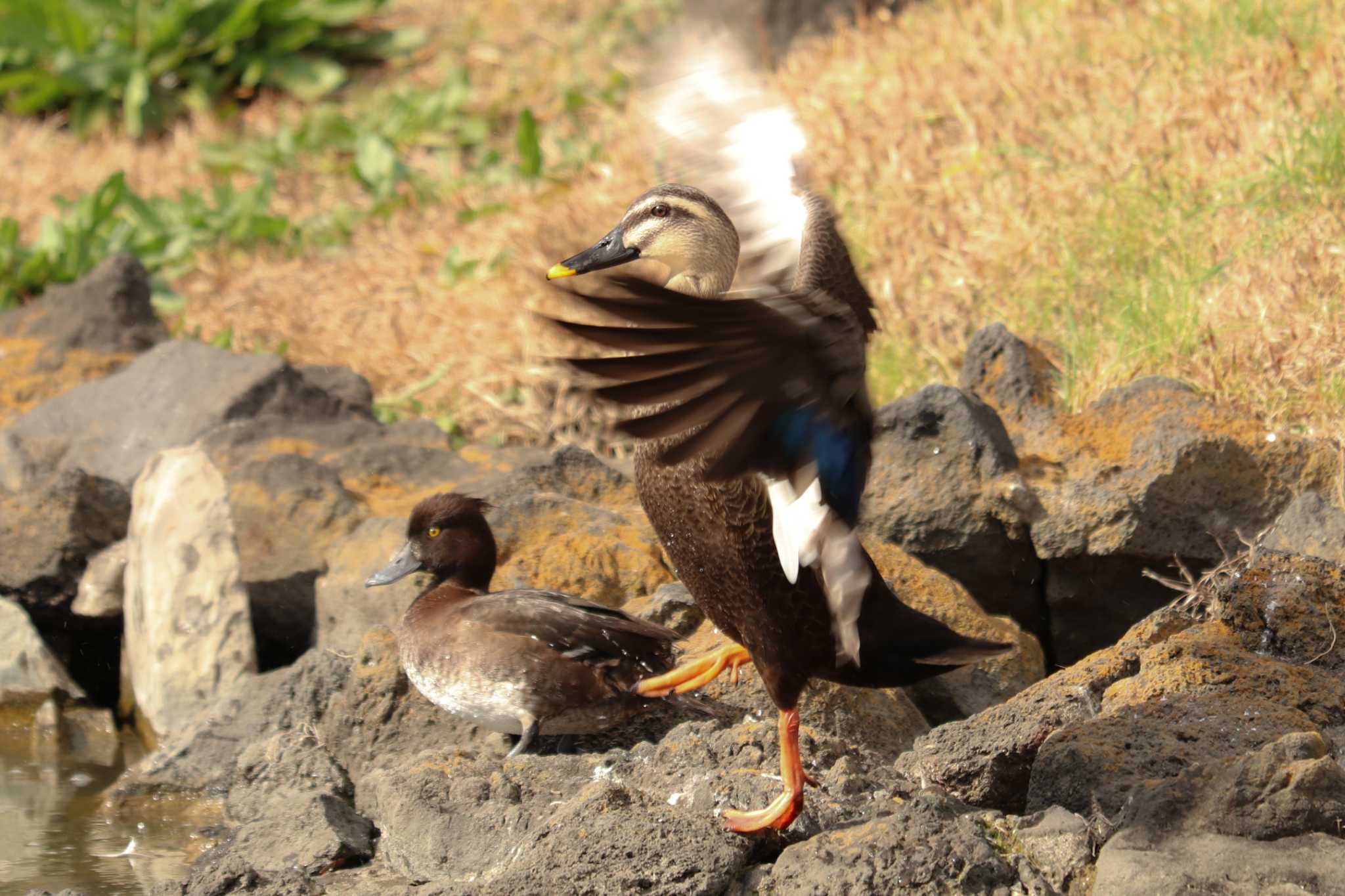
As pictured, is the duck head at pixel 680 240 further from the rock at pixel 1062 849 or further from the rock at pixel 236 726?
the rock at pixel 236 726

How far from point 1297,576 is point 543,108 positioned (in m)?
7.53

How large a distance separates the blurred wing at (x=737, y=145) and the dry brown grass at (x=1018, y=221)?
1557mm

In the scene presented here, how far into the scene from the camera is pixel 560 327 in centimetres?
256

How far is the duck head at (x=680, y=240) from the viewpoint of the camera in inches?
150

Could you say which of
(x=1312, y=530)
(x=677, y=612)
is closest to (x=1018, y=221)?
(x=1312, y=530)

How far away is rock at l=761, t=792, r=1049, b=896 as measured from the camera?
300 cm

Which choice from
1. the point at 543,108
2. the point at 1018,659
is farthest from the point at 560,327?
the point at 543,108

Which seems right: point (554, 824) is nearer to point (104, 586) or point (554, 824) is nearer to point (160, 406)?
point (104, 586)

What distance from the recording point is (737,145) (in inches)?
173

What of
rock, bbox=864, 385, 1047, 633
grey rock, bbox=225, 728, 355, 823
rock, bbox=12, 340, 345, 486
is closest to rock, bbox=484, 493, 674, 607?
rock, bbox=864, 385, 1047, 633

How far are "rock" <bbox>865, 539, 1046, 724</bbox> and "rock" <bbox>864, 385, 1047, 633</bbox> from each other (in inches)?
9.5

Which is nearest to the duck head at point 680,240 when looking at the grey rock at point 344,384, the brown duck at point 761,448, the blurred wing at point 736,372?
the brown duck at point 761,448

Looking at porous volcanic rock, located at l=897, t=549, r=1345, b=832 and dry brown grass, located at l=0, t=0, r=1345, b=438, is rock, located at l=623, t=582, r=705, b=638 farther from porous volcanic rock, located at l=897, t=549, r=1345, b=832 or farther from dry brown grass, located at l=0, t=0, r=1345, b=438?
dry brown grass, located at l=0, t=0, r=1345, b=438

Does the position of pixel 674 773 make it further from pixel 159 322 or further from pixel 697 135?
pixel 159 322
